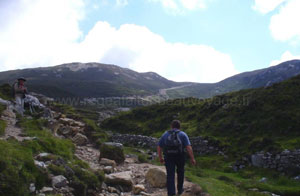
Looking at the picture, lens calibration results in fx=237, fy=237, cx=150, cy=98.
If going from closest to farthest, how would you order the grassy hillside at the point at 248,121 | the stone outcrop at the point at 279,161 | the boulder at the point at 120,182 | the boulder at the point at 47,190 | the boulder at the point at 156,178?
1. the boulder at the point at 47,190
2. the boulder at the point at 120,182
3. the boulder at the point at 156,178
4. the stone outcrop at the point at 279,161
5. the grassy hillside at the point at 248,121

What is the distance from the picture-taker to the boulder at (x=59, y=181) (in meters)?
6.98

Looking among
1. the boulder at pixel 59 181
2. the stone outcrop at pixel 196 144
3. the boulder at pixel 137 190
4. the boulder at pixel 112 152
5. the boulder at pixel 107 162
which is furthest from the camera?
the stone outcrop at pixel 196 144

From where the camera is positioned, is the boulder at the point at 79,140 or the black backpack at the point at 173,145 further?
the boulder at the point at 79,140

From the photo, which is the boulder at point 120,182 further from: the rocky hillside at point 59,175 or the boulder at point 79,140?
the boulder at point 79,140

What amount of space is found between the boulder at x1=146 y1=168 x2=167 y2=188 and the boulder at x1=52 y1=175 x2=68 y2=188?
4.32 m

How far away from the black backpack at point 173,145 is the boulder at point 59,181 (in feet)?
11.1

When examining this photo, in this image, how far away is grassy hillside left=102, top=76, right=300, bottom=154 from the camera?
18.2 meters

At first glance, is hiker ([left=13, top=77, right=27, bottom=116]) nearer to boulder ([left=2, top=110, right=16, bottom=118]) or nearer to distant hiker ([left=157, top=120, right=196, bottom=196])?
boulder ([left=2, top=110, right=16, bottom=118])

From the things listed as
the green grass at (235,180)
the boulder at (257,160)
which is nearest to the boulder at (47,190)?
the green grass at (235,180)

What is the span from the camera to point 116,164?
1389cm

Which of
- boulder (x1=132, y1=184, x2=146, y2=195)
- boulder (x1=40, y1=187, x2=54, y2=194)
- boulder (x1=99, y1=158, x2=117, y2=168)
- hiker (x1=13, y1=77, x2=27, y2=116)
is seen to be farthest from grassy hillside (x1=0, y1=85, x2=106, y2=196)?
hiker (x1=13, y1=77, x2=27, y2=116)

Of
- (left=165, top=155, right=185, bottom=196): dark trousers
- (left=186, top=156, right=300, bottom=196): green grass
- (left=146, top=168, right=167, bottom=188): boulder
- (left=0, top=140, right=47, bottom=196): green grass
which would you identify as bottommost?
(left=186, top=156, right=300, bottom=196): green grass

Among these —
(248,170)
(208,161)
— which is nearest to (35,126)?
A: (208,161)

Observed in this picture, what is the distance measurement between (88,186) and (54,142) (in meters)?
Answer: 4.29
